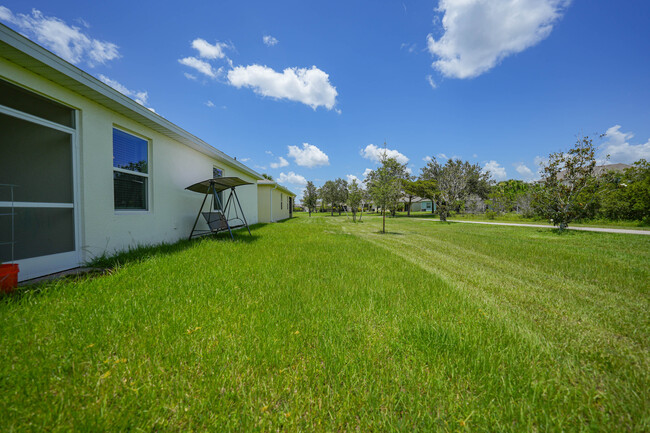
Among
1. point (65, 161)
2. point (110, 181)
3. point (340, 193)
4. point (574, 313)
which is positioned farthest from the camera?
point (340, 193)

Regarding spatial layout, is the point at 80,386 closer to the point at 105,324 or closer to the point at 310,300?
the point at 105,324

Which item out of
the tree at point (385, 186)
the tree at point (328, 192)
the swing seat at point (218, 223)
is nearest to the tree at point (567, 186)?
the tree at point (385, 186)

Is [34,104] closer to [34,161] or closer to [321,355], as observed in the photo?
[34,161]

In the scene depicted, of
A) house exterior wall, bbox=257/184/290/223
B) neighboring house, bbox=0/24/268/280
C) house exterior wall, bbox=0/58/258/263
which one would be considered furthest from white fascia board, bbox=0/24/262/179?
house exterior wall, bbox=257/184/290/223

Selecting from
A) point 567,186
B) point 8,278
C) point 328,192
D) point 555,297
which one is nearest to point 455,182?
point 567,186

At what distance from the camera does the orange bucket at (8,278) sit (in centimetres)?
251

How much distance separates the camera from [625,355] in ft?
5.93

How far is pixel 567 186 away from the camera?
32.7 feet

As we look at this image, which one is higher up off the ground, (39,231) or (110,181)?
(110,181)

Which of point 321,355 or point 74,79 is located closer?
point 321,355

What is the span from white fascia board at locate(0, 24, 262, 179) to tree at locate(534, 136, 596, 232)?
575 inches

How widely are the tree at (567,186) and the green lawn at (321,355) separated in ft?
29.1

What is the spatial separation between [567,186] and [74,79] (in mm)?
15889

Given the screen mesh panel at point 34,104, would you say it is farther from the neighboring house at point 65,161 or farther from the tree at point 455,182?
the tree at point 455,182
